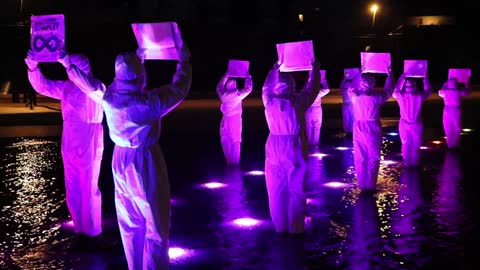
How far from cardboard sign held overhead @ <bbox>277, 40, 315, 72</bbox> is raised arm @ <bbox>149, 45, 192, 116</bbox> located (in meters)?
2.47

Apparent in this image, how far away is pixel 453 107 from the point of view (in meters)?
14.8

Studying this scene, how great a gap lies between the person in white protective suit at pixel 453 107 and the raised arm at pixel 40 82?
10.5m

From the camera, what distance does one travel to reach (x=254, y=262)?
668 centimetres

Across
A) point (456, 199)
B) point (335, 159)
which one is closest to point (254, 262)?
point (456, 199)

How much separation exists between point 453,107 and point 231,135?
6.23 meters

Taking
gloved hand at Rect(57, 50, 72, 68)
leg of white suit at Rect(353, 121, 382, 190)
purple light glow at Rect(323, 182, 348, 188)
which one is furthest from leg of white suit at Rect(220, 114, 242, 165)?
gloved hand at Rect(57, 50, 72, 68)

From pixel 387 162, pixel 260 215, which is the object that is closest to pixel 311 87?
pixel 260 215

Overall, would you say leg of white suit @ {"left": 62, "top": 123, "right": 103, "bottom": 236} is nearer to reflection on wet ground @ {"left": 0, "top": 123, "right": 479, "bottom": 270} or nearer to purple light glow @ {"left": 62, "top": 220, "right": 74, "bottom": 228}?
reflection on wet ground @ {"left": 0, "top": 123, "right": 479, "bottom": 270}

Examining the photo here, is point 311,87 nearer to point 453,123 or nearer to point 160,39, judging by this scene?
point 160,39

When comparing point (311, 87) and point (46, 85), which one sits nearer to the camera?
point (46, 85)

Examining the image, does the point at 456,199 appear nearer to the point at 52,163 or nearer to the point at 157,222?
the point at 157,222

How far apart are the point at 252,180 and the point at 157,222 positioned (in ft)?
21.3

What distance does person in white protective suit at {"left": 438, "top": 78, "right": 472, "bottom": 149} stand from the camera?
14.6 m

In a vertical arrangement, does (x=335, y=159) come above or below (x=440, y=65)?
below
